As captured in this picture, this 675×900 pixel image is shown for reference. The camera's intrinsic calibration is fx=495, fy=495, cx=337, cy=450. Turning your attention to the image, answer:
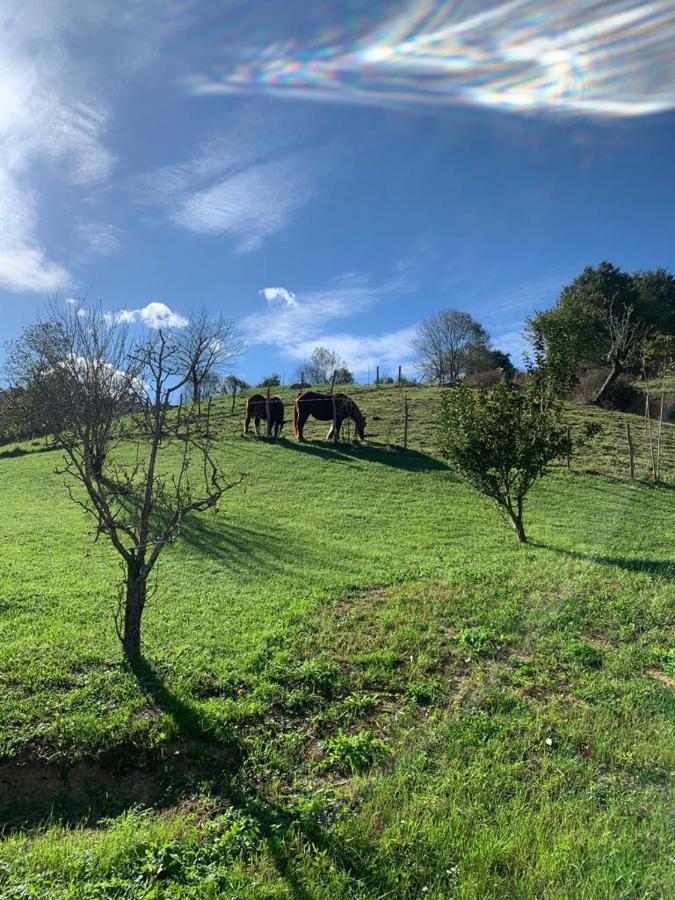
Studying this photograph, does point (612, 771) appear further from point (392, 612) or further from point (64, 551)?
point (64, 551)

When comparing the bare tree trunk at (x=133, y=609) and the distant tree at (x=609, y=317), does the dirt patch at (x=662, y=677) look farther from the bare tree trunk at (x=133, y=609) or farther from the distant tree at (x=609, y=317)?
the distant tree at (x=609, y=317)

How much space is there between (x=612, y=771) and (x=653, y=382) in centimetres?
3952

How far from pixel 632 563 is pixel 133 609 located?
26.8ft

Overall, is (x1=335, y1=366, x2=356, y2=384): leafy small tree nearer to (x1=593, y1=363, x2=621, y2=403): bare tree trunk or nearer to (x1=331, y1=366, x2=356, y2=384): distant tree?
(x1=331, y1=366, x2=356, y2=384): distant tree

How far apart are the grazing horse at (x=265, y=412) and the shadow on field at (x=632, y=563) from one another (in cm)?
1773

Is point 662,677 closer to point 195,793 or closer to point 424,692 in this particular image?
point 424,692

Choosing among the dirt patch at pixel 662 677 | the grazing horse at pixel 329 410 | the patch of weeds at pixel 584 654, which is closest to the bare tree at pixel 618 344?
the grazing horse at pixel 329 410

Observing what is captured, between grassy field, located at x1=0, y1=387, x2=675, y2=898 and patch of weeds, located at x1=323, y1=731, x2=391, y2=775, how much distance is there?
0.02 meters

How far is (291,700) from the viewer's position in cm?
443

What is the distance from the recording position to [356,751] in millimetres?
3705

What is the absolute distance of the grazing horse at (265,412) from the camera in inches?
1013

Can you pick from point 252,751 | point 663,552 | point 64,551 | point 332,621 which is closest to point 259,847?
point 252,751

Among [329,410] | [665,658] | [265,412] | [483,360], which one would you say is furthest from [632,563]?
[483,360]

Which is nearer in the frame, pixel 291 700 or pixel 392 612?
pixel 291 700
